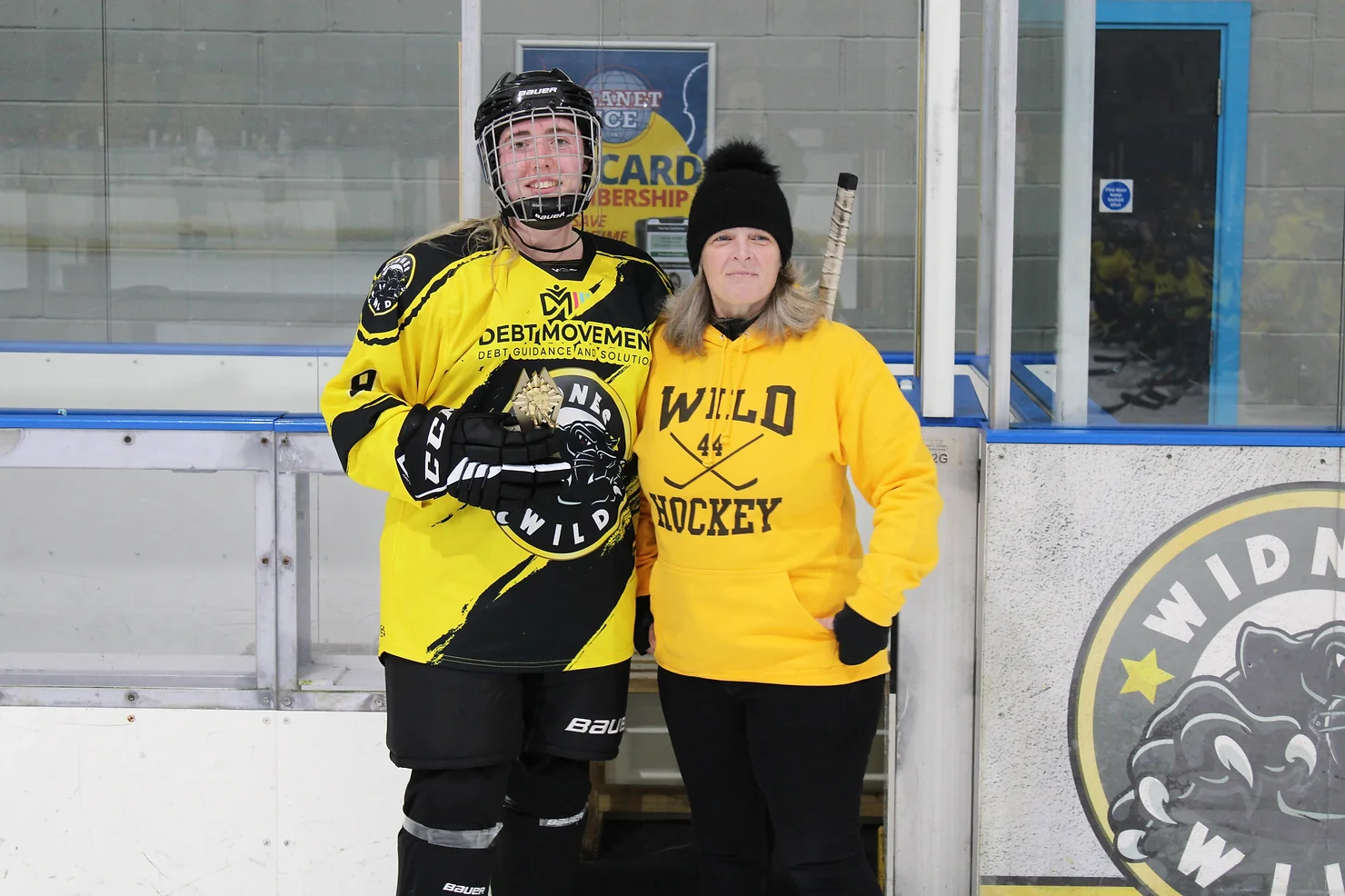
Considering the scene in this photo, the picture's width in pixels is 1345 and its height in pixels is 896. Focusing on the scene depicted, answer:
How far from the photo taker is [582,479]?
1.73 meters

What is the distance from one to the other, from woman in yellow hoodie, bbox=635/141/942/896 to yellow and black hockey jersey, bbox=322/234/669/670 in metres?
0.09

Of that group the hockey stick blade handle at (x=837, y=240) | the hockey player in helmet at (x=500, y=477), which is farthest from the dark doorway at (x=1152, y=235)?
the hockey player in helmet at (x=500, y=477)

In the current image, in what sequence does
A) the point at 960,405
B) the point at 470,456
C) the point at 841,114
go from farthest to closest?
the point at 841,114 < the point at 960,405 < the point at 470,456

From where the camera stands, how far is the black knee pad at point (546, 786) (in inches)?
71.6

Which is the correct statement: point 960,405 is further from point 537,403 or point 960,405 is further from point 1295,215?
point 537,403

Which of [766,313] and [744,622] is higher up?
[766,313]

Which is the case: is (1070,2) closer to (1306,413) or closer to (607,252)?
(1306,413)

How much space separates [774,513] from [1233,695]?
34.9 inches

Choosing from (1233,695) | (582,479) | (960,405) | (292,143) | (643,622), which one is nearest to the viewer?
(582,479)

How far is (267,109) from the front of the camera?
3510mm

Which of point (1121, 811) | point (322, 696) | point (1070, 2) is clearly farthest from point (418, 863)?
point (1070, 2)

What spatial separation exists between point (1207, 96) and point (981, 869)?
1.31 m

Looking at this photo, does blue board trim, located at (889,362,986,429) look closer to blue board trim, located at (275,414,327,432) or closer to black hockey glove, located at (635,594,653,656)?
black hockey glove, located at (635,594,653,656)

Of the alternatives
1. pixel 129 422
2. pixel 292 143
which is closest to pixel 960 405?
pixel 129 422
